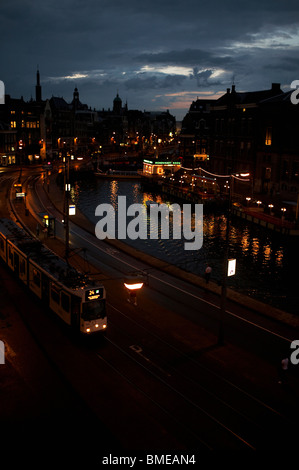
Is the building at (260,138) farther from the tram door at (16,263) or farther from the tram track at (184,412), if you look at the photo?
the tram track at (184,412)

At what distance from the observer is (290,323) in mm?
25141

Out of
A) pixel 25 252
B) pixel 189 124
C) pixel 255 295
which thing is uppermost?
pixel 189 124

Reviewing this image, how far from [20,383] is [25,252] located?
11.3m

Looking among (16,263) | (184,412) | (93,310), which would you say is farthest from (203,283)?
(184,412)

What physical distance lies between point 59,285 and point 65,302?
97cm

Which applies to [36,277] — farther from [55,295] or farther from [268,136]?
[268,136]

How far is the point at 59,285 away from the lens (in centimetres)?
2200

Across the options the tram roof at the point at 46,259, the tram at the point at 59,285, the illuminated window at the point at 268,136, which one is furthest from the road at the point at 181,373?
the illuminated window at the point at 268,136

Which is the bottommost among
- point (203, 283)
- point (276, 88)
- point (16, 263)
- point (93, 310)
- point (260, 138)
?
point (203, 283)

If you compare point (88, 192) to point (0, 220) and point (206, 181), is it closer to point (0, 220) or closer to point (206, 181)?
point (206, 181)

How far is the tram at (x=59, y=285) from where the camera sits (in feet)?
67.9

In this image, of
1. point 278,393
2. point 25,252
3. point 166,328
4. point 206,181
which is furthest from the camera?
point 206,181

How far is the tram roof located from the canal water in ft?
51.9

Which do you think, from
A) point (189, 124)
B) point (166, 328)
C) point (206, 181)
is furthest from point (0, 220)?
point (189, 124)
